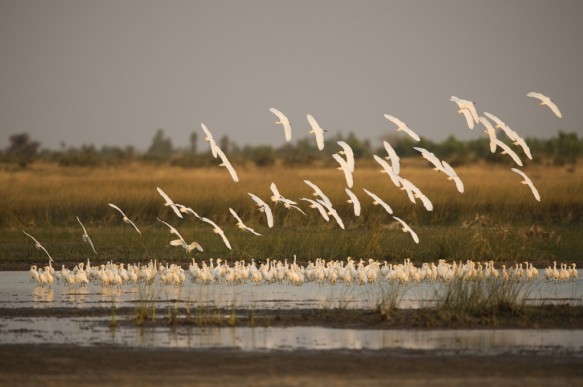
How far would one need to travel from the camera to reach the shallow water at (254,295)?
65.6 feet

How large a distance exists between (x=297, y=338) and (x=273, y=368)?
2148 millimetres

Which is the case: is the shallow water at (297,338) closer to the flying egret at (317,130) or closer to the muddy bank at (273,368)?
the muddy bank at (273,368)

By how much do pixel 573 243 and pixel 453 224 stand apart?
6688 mm

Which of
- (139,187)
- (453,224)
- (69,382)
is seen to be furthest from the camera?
(139,187)

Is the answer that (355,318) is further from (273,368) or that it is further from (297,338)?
(273,368)

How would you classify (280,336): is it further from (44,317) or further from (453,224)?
(453,224)

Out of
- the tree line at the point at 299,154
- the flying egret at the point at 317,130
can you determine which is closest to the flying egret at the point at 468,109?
the flying egret at the point at 317,130

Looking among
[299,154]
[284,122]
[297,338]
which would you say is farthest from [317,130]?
[299,154]

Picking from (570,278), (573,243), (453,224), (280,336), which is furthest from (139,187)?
(280,336)

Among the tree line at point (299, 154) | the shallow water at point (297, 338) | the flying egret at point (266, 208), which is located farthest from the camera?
the tree line at point (299, 154)

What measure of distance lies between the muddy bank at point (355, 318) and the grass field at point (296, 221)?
882 cm

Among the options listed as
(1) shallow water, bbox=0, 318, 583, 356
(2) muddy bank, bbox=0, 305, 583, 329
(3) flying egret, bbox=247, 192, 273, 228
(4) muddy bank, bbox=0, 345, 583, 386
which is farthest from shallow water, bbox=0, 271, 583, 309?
(4) muddy bank, bbox=0, 345, 583, 386

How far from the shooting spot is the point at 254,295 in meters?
21.4

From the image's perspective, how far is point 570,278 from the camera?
23750 millimetres
